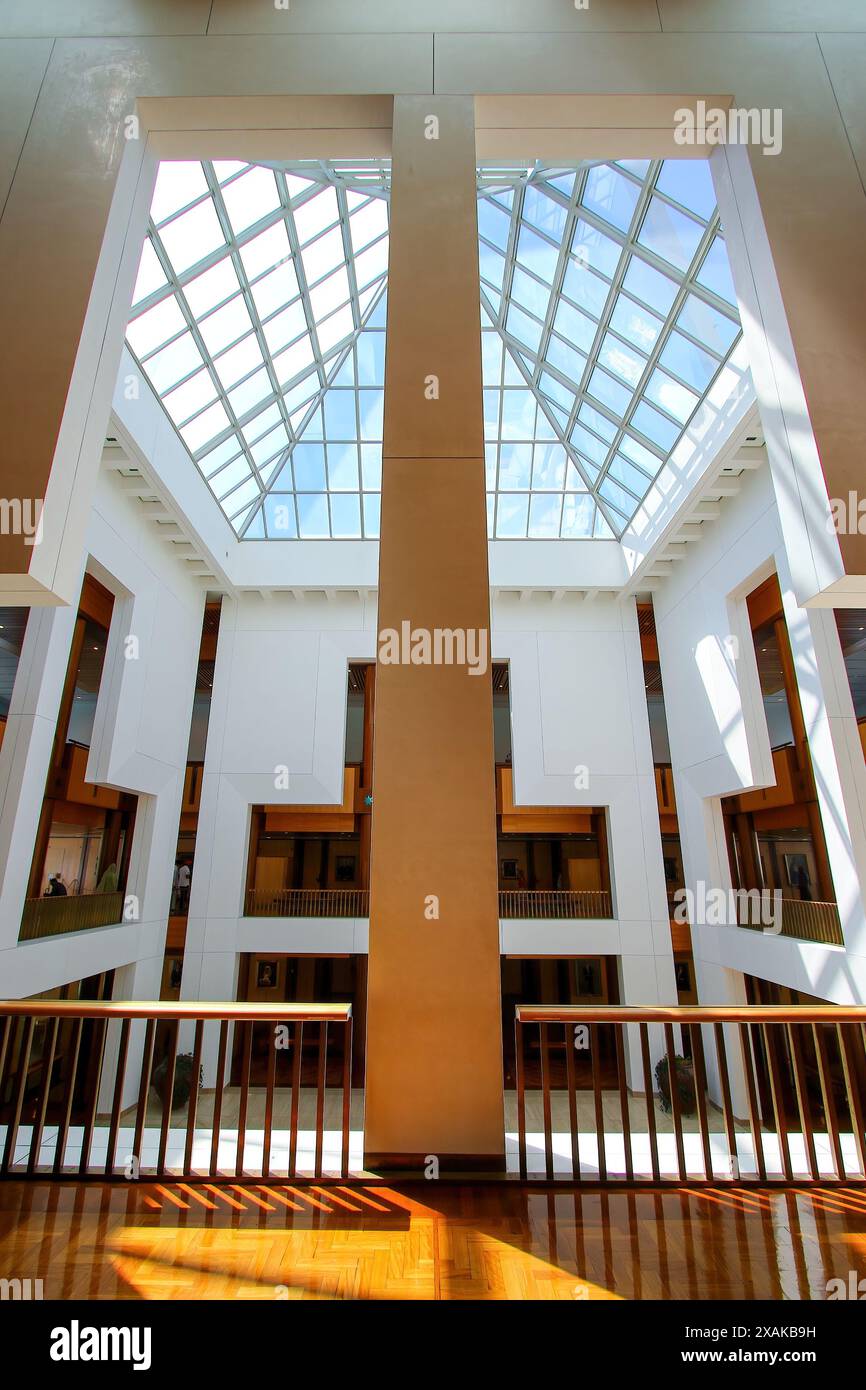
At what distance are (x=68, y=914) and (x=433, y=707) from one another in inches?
445

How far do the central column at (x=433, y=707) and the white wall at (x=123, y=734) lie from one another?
853 cm

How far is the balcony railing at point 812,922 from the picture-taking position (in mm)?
11547

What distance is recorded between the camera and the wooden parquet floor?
3.23m

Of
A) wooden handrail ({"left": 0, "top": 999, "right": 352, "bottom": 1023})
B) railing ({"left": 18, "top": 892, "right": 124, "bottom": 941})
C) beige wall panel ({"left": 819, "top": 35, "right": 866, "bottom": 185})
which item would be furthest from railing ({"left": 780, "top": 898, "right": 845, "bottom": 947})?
railing ({"left": 18, "top": 892, "right": 124, "bottom": 941})

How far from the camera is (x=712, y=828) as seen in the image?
52.9ft

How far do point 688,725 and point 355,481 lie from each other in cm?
1112

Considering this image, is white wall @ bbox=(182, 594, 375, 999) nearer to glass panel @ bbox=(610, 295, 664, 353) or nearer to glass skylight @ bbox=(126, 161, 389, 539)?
glass skylight @ bbox=(126, 161, 389, 539)

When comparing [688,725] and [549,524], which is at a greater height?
[549,524]

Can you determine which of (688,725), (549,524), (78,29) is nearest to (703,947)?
(688,725)

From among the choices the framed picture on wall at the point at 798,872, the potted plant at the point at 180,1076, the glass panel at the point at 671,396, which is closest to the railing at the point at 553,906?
the framed picture on wall at the point at 798,872

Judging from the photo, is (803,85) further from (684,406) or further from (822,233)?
(684,406)

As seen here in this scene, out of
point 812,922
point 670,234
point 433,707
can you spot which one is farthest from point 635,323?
point 812,922

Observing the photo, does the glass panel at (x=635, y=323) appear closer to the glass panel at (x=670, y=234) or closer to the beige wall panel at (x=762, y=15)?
the glass panel at (x=670, y=234)
